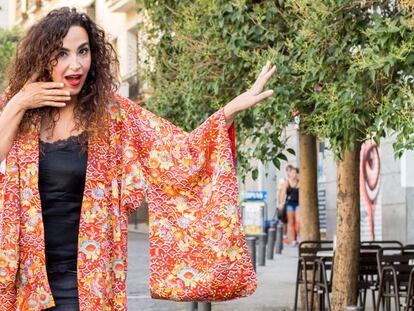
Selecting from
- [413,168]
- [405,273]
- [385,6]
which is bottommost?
[405,273]

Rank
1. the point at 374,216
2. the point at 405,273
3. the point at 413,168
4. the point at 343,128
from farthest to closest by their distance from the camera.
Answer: the point at 374,216 < the point at 413,168 < the point at 405,273 < the point at 343,128

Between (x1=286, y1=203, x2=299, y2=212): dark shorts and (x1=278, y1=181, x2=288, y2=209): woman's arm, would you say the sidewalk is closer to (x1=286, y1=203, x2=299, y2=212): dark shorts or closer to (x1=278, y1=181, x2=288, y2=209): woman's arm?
(x1=286, y1=203, x2=299, y2=212): dark shorts

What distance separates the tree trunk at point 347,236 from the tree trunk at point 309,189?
1939 millimetres

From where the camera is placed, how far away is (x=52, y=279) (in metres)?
5.01

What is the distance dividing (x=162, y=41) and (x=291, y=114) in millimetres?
5159

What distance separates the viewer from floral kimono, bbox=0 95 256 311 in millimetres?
5031

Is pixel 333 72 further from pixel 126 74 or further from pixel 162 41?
pixel 126 74

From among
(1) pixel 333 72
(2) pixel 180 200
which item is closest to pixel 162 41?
(1) pixel 333 72

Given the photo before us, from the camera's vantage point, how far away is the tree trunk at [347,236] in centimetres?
1339

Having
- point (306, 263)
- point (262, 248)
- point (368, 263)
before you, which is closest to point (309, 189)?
point (306, 263)

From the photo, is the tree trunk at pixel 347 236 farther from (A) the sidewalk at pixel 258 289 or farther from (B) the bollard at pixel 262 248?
(B) the bollard at pixel 262 248

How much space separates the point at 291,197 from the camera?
30.1m

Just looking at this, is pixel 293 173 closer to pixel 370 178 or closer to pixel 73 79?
pixel 370 178

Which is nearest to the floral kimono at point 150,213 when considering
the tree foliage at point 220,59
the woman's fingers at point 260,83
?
the woman's fingers at point 260,83
